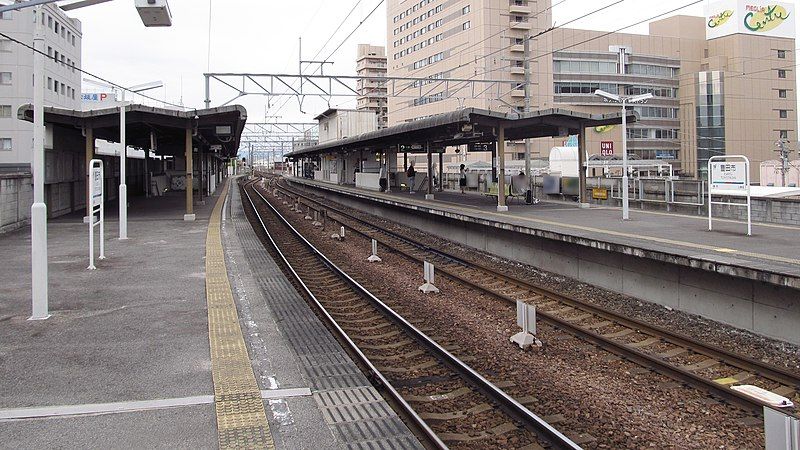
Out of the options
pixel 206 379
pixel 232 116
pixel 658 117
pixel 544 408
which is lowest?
pixel 544 408

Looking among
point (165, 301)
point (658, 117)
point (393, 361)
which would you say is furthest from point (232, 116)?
point (658, 117)

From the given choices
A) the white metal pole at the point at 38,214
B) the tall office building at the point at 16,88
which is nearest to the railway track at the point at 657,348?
the white metal pole at the point at 38,214

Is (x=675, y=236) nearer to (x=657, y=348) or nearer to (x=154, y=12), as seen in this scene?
(x=657, y=348)

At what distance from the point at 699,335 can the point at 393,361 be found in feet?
14.1

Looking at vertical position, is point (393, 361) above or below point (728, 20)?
below

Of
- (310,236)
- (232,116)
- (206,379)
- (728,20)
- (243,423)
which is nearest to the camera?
(243,423)

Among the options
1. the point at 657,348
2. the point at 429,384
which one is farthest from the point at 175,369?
the point at 657,348

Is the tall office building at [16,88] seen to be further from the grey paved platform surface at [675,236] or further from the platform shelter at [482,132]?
the grey paved platform surface at [675,236]

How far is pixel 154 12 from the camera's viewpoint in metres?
7.61

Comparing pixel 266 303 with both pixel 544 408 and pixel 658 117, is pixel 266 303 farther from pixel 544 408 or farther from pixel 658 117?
pixel 658 117

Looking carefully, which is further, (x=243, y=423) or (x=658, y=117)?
(x=658, y=117)

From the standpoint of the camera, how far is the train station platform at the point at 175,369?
14.7 ft

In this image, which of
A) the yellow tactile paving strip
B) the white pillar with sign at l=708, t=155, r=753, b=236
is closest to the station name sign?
the white pillar with sign at l=708, t=155, r=753, b=236

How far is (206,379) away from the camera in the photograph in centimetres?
552
